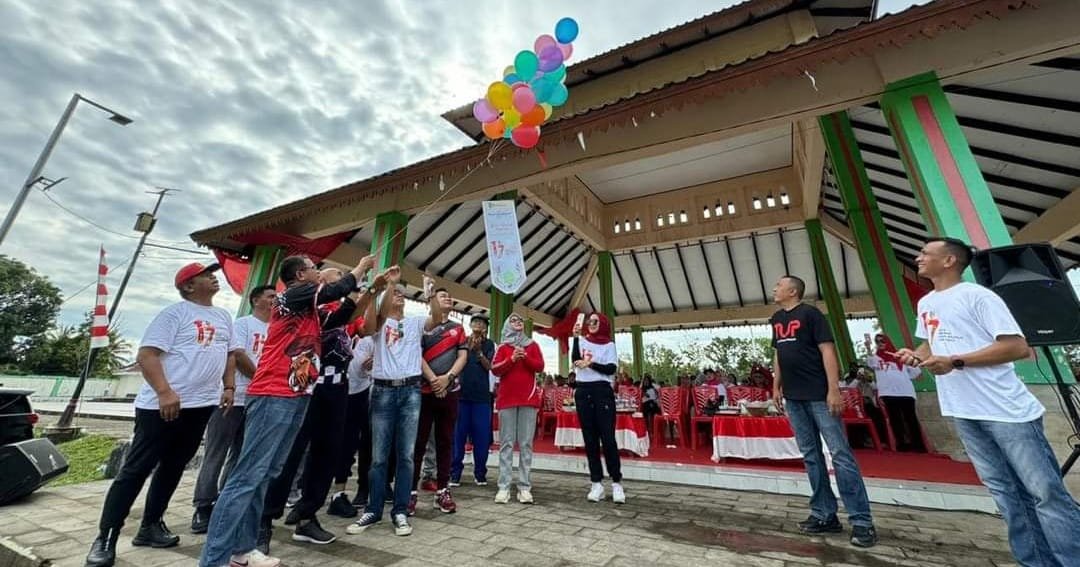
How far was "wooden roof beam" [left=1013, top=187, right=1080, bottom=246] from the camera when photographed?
6768 millimetres

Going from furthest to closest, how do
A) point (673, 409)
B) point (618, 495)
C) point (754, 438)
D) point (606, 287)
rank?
point (606, 287)
point (673, 409)
point (754, 438)
point (618, 495)

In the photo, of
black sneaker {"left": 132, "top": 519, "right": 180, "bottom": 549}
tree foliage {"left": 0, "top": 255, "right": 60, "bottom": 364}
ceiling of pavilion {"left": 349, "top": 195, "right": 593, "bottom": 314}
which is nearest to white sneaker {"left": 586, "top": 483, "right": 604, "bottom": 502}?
black sneaker {"left": 132, "top": 519, "right": 180, "bottom": 549}

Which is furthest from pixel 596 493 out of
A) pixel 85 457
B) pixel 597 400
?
pixel 85 457

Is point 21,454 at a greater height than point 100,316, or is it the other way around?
point 100,316

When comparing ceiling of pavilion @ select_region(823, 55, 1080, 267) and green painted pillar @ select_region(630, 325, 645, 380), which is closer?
ceiling of pavilion @ select_region(823, 55, 1080, 267)

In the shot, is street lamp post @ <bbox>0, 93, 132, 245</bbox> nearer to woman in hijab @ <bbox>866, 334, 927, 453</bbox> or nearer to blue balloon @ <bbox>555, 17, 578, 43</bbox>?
blue balloon @ <bbox>555, 17, 578, 43</bbox>

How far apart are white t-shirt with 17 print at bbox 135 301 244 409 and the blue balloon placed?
397 cm

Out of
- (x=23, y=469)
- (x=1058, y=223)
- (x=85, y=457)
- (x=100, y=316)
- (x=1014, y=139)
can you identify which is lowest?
(x=85, y=457)

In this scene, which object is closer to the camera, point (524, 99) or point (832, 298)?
point (524, 99)

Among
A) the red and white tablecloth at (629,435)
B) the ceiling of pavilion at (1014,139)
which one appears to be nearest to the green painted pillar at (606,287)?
the red and white tablecloth at (629,435)

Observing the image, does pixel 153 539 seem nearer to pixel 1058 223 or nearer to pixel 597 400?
pixel 597 400

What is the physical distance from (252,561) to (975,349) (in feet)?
12.2

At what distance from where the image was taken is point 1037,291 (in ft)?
6.94

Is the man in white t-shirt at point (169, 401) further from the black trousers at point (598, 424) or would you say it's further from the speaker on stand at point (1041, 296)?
the speaker on stand at point (1041, 296)
